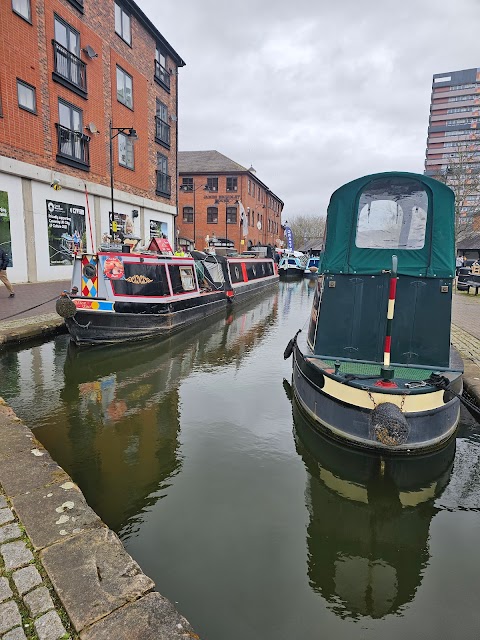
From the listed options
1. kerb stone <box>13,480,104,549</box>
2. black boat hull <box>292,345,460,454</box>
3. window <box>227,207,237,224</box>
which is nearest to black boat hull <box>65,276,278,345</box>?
black boat hull <box>292,345,460,454</box>

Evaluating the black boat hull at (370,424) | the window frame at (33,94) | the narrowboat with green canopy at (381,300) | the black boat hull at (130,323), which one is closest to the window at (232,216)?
the window frame at (33,94)

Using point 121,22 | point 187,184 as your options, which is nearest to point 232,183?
point 187,184

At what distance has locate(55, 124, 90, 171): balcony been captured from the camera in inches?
632

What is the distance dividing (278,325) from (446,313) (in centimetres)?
822

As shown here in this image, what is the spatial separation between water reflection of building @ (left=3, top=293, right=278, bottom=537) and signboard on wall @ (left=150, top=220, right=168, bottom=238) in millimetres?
14222

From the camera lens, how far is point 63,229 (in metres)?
16.5

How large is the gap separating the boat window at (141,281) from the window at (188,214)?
34.1 meters

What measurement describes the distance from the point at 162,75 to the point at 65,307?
2138 centimetres

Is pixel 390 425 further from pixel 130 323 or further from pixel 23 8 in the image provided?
pixel 23 8

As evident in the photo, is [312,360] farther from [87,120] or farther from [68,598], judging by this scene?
[87,120]

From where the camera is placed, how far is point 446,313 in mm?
5055

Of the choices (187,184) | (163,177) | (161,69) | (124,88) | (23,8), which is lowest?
(163,177)

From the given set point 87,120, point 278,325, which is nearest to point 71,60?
point 87,120

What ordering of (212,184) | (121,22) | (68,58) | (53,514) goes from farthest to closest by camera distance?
(212,184), (121,22), (68,58), (53,514)
